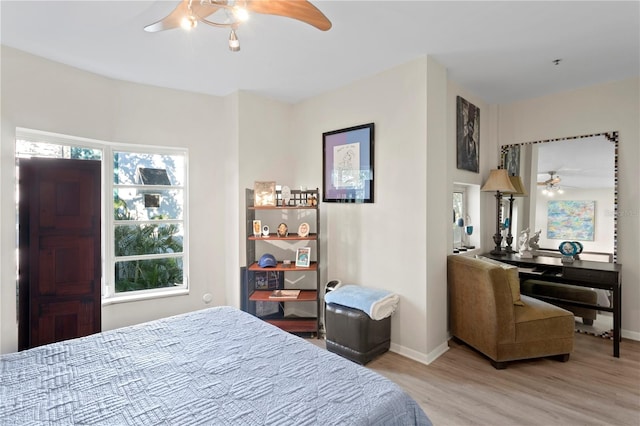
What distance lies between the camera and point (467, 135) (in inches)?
132

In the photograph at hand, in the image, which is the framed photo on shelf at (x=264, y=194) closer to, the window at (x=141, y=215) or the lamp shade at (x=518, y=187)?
the window at (x=141, y=215)

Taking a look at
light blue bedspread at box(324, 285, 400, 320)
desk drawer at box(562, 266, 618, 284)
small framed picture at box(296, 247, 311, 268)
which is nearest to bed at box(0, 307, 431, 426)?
light blue bedspread at box(324, 285, 400, 320)

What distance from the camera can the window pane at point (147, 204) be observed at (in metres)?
3.17

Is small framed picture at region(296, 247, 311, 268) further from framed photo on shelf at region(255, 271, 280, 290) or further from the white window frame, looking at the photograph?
the white window frame

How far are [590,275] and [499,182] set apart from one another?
1.23 meters

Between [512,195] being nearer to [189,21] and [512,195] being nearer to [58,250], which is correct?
[189,21]

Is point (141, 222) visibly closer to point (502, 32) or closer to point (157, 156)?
point (157, 156)

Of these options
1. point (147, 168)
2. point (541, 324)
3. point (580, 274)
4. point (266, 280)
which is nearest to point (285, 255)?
point (266, 280)

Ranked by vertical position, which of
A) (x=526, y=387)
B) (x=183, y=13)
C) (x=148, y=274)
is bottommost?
(x=526, y=387)

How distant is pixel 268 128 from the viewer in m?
3.64

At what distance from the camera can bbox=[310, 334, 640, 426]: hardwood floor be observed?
196cm

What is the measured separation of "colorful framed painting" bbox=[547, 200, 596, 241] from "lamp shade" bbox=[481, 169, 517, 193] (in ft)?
1.50

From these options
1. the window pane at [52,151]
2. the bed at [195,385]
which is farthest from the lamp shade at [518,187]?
the window pane at [52,151]

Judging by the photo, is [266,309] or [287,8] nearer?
[287,8]
